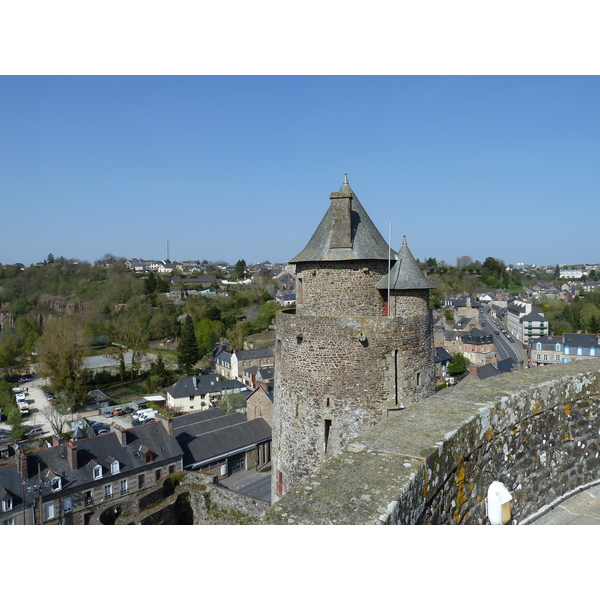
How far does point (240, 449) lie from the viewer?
28.9m

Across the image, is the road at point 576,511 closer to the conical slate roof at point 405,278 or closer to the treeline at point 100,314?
the conical slate roof at point 405,278

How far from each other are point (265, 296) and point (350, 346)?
69528 mm

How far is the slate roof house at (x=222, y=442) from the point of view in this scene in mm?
27547

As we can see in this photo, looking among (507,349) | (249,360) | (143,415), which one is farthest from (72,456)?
(507,349)

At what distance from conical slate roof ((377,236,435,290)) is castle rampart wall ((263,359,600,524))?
3970mm

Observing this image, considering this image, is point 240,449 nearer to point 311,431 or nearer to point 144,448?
point 144,448

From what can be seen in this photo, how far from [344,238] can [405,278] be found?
1363mm

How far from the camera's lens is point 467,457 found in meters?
3.08

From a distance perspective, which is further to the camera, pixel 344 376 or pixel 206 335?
pixel 206 335

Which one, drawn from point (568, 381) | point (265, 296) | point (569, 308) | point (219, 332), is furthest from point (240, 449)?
point (569, 308)

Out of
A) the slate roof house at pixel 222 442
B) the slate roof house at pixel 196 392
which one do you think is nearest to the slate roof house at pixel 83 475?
the slate roof house at pixel 222 442

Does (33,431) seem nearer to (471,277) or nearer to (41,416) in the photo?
(41,416)

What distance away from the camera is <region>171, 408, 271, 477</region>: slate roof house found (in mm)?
27547

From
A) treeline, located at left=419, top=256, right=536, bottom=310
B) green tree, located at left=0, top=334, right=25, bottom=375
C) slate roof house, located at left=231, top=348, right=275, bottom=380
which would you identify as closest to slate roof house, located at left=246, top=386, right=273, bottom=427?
slate roof house, located at left=231, top=348, right=275, bottom=380
